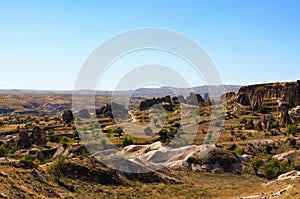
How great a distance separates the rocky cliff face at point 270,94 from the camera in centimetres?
12562

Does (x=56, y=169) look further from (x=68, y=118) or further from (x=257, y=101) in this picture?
(x=257, y=101)

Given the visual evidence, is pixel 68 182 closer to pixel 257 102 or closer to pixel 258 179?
pixel 258 179

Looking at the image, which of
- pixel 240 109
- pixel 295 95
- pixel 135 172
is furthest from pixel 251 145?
pixel 295 95

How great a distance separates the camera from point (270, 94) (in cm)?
13850

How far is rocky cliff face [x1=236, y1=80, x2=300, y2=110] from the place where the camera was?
126 m

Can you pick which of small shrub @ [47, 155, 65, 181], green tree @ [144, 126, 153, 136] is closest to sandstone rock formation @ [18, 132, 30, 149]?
green tree @ [144, 126, 153, 136]

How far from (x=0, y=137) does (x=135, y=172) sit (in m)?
55.5

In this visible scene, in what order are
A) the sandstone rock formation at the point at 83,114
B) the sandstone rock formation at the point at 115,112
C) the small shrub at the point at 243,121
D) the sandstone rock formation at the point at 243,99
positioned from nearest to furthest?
the sandstone rock formation at the point at 115,112 → the small shrub at the point at 243,121 → the sandstone rock formation at the point at 83,114 → the sandstone rock formation at the point at 243,99

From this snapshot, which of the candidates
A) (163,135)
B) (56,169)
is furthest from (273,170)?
(163,135)

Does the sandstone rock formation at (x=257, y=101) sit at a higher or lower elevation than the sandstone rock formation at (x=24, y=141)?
higher

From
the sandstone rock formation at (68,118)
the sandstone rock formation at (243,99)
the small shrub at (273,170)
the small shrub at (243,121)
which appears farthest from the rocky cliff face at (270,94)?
the small shrub at (273,170)

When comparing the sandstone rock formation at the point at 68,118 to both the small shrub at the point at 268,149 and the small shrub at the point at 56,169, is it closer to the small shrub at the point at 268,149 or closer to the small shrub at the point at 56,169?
the small shrub at the point at 268,149

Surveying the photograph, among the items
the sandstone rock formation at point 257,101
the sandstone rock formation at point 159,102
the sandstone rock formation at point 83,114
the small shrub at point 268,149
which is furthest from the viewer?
the sandstone rock formation at point 159,102

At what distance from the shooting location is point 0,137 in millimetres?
81625
